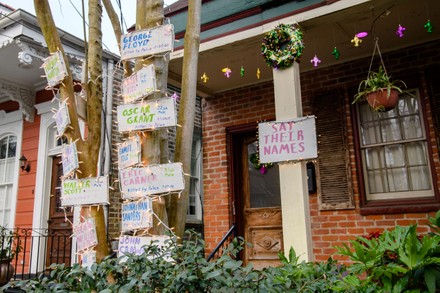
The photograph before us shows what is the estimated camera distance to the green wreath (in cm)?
388

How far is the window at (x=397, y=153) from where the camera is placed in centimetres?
467

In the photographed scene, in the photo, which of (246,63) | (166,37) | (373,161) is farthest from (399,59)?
(166,37)

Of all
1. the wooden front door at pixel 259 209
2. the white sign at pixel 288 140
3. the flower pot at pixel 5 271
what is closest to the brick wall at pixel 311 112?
the wooden front door at pixel 259 209

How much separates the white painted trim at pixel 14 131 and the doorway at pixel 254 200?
4.56 m

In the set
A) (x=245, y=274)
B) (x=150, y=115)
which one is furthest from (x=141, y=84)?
(x=245, y=274)

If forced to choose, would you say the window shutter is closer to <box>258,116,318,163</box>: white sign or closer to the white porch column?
the white porch column

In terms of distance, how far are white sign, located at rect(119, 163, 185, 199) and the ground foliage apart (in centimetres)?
51

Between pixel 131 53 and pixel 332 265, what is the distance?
77.0 inches

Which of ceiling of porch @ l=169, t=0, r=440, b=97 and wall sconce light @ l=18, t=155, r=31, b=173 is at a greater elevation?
ceiling of porch @ l=169, t=0, r=440, b=97

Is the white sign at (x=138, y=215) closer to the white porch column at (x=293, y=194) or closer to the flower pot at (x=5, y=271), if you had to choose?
the white porch column at (x=293, y=194)

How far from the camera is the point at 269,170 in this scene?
5852mm

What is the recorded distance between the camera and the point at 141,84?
2719 mm

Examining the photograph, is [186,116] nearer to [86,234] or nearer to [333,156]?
[86,234]

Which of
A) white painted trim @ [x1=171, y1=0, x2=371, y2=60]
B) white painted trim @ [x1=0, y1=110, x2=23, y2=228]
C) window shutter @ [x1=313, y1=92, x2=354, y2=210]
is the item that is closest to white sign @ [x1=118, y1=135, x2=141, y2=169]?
white painted trim @ [x1=171, y1=0, x2=371, y2=60]
